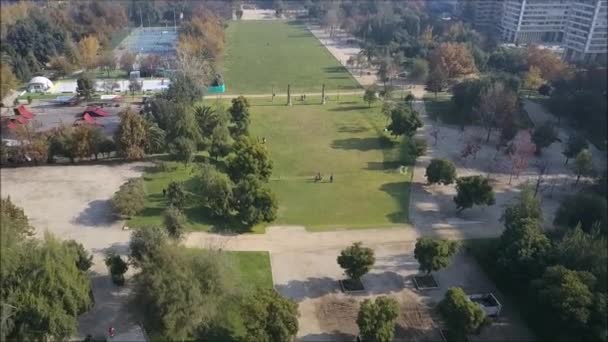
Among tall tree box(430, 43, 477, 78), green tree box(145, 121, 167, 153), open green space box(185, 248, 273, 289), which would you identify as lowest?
open green space box(185, 248, 273, 289)

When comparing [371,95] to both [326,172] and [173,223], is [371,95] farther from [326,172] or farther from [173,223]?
[173,223]

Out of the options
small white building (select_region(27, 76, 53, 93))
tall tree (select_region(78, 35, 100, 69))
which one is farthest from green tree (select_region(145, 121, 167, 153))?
tall tree (select_region(78, 35, 100, 69))

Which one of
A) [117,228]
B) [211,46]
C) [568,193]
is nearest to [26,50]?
[211,46]

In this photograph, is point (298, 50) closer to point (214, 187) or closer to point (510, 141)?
point (510, 141)

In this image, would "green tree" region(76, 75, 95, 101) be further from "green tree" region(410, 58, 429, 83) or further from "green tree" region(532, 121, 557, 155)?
"green tree" region(532, 121, 557, 155)

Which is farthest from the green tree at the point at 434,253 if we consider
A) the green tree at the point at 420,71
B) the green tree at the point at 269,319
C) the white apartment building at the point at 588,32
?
the white apartment building at the point at 588,32
